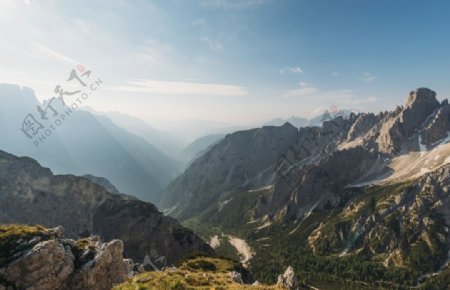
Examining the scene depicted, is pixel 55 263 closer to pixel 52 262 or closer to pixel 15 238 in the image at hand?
pixel 52 262

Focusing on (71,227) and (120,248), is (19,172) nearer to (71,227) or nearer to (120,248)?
(71,227)

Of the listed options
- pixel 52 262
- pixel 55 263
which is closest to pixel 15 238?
pixel 52 262

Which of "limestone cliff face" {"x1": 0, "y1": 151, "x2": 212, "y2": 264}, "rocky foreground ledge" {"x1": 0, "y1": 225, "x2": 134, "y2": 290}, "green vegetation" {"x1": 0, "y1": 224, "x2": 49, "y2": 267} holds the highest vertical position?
"green vegetation" {"x1": 0, "y1": 224, "x2": 49, "y2": 267}

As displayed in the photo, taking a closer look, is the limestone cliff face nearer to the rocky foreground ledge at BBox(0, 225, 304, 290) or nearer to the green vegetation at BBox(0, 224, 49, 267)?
the rocky foreground ledge at BBox(0, 225, 304, 290)

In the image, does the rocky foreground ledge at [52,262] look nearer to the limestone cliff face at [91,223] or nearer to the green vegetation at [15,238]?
the green vegetation at [15,238]

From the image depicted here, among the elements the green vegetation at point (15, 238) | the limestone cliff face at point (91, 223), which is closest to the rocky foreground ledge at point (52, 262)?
the green vegetation at point (15, 238)

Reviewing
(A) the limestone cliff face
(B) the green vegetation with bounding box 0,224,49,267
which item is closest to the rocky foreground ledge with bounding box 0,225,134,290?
(B) the green vegetation with bounding box 0,224,49,267

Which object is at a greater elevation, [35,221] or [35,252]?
[35,252]

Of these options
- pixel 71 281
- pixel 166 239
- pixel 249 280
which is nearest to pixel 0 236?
pixel 71 281
